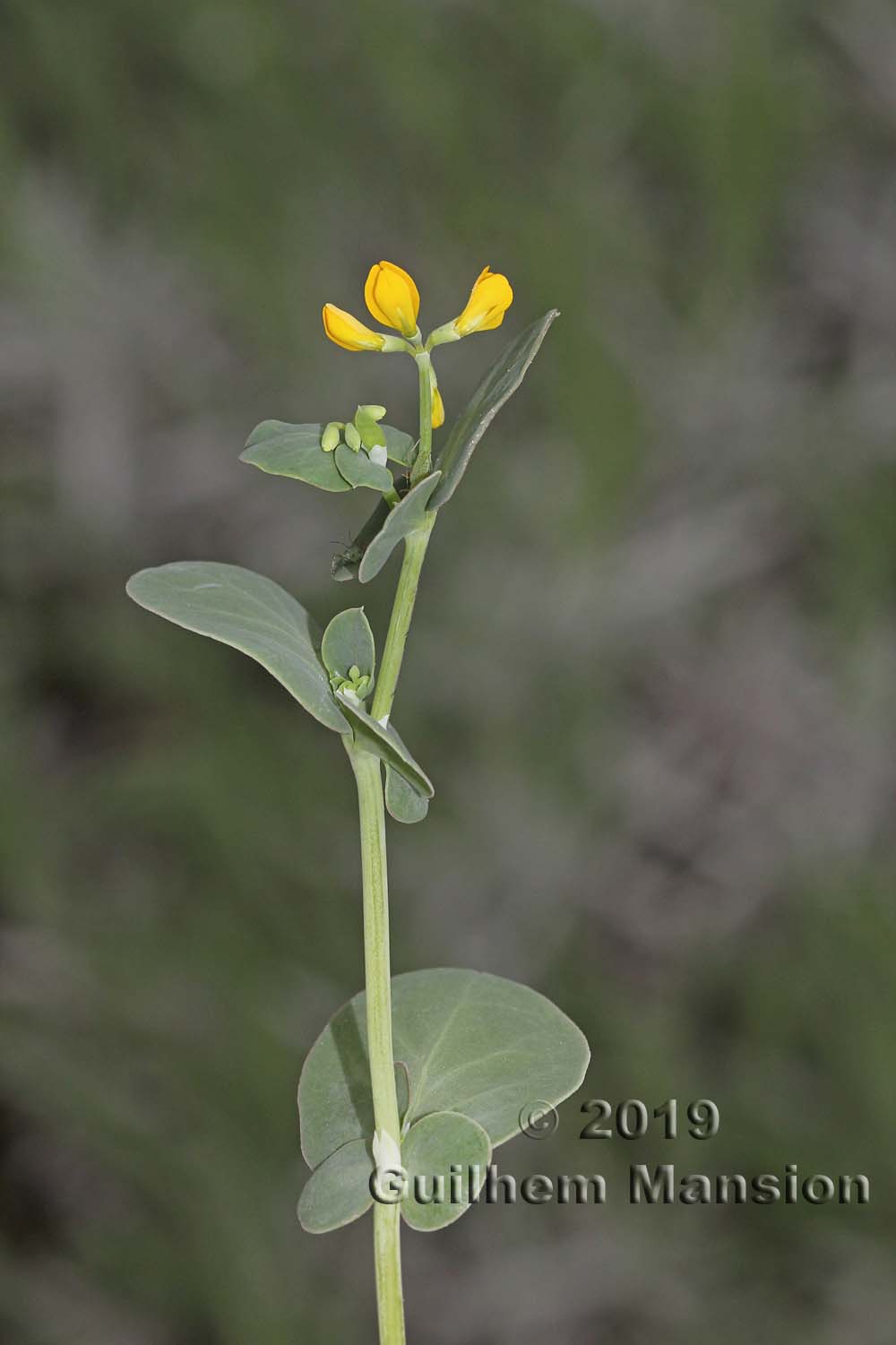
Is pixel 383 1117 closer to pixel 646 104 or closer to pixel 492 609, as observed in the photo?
pixel 492 609

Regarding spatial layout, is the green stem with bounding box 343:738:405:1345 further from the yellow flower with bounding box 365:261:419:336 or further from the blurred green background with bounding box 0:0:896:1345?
the blurred green background with bounding box 0:0:896:1345

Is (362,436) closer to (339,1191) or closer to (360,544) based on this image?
(360,544)

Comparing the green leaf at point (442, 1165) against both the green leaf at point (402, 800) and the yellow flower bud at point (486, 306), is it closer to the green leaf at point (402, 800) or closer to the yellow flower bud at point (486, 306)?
the green leaf at point (402, 800)

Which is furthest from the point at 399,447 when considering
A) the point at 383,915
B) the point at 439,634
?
the point at 439,634

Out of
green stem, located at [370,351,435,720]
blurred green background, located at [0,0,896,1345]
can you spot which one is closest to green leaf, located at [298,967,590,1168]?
green stem, located at [370,351,435,720]

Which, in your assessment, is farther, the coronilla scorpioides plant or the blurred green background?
the blurred green background

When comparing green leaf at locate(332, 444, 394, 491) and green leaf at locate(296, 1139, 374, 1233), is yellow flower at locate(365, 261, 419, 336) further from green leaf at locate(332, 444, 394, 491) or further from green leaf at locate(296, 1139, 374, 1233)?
green leaf at locate(296, 1139, 374, 1233)

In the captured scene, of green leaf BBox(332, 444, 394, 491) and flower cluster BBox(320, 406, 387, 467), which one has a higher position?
flower cluster BBox(320, 406, 387, 467)

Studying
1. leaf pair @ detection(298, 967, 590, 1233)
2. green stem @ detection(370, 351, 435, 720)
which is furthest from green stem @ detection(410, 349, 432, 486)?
leaf pair @ detection(298, 967, 590, 1233)
